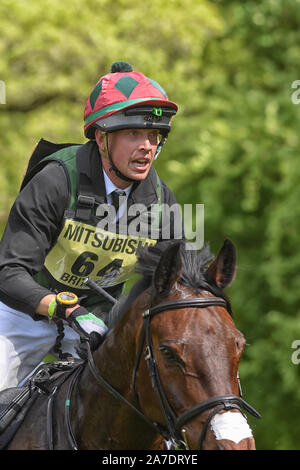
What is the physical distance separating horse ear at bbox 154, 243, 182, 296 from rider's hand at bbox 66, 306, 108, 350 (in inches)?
20.0

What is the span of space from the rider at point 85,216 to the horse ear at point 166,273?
54 cm

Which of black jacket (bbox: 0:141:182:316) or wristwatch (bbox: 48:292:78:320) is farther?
black jacket (bbox: 0:141:182:316)

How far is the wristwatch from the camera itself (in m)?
3.29

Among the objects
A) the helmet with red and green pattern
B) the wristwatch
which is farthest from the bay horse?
the helmet with red and green pattern

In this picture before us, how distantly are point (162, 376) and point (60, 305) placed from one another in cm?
76

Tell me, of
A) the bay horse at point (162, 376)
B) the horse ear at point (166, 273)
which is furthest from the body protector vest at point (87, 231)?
the horse ear at point (166, 273)

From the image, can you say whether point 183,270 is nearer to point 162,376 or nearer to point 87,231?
point 162,376

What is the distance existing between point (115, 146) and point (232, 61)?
34.5 feet

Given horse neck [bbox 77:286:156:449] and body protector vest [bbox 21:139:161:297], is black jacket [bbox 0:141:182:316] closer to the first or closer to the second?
body protector vest [bbox 21:139:161:297]

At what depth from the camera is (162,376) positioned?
275 centimetres

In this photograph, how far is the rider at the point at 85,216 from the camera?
353 centimetres

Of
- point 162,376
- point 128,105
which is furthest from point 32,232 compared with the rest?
point 162,376

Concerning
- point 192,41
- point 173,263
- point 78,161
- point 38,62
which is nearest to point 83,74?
point 38,62
